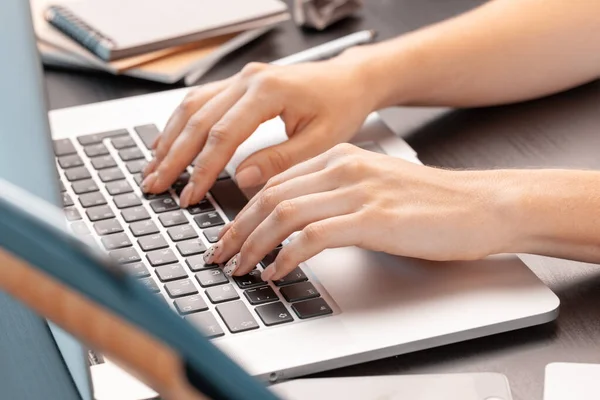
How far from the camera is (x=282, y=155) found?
87 cm

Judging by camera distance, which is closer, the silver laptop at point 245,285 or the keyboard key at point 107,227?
the silver laptop at point 245,285

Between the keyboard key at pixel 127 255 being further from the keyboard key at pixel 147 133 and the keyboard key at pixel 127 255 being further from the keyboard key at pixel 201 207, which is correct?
the keyboard key at pixel 147 133

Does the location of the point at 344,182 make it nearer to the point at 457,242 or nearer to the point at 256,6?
the point at 457,242

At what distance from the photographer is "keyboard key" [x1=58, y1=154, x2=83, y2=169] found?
894 millimetres

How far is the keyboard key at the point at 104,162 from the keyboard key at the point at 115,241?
0.40ft

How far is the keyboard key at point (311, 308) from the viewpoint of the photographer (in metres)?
0.67

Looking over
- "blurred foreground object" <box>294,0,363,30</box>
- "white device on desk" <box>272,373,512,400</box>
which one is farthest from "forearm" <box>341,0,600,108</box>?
"white device on desk" <box>272,373,512,400</box>

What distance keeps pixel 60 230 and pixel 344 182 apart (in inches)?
20.2

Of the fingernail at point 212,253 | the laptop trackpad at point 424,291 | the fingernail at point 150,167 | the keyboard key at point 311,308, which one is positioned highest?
the fingernail at point 150,167

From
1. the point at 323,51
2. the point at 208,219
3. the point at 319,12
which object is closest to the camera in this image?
the point at 208,219

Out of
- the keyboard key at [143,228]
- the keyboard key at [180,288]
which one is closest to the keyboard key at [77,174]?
the keyboard key at [143,228]

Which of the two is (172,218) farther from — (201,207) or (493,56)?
(493,56)

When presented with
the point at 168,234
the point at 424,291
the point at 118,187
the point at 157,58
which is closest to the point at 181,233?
the point at 168,234

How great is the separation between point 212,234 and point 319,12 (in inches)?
18.9
